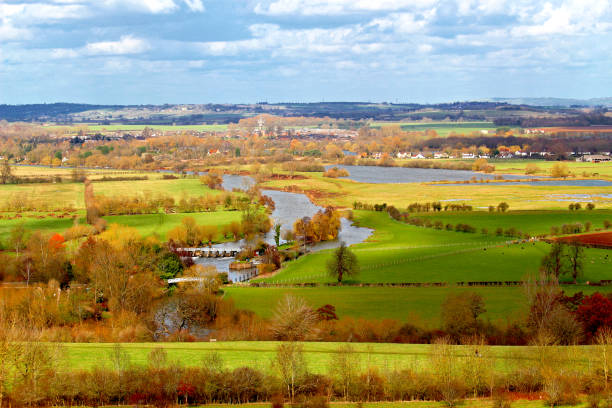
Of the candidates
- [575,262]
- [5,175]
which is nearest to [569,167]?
[575,262]

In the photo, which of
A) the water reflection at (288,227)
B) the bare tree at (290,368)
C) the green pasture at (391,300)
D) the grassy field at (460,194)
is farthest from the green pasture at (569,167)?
the bare tree at (290,368)

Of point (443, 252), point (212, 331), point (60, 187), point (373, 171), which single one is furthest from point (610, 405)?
point (373, 171)

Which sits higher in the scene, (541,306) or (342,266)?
(541,306)

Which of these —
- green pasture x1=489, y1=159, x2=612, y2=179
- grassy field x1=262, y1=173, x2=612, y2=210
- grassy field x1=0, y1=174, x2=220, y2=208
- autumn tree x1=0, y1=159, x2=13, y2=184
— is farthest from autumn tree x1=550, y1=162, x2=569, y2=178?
autumn tree x1=0, y1=159, x2=13, y2=184

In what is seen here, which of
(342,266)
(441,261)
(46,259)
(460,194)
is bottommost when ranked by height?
(441,261)

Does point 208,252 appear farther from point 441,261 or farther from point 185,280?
point 441,261

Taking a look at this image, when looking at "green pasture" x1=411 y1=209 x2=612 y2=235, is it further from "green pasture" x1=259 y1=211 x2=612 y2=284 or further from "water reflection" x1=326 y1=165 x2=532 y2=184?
"water reflection" x1=326 y1=165 x2=532 y2=184
